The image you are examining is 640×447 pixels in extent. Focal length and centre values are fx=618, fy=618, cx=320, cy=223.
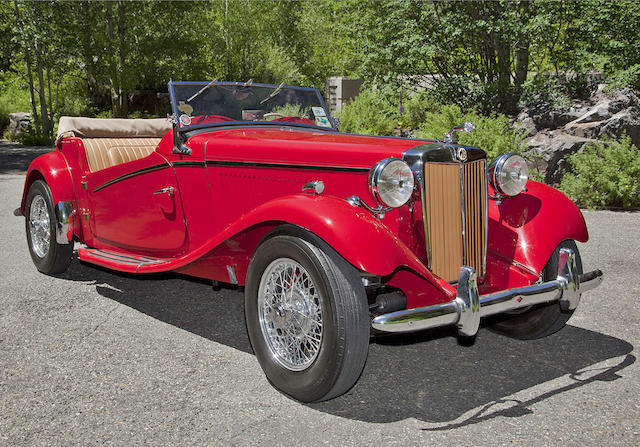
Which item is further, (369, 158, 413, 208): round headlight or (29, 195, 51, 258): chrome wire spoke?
(29, 195, 51, 258): chrome wire spoke

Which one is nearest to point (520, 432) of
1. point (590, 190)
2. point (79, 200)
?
point (79, 200)

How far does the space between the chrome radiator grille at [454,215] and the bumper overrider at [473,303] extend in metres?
0.35

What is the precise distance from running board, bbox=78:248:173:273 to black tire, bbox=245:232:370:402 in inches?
49.2

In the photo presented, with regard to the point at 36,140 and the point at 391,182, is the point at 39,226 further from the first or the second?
the point at 36,140

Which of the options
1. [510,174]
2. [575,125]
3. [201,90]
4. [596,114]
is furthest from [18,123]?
[510,174]

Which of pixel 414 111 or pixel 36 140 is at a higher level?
pixel 414 111

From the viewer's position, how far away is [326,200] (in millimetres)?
3131

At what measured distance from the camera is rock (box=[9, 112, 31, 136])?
23.5 m

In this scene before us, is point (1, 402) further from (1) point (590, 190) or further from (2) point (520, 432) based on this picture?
(1) point (590, 190)

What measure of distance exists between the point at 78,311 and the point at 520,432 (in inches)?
128

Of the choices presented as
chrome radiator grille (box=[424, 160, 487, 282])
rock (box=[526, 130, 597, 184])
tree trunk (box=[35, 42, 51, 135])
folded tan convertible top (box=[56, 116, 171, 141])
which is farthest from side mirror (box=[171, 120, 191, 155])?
tree trunk (box=[35, 42, 51, 135])

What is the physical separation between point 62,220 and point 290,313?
9.56 feet

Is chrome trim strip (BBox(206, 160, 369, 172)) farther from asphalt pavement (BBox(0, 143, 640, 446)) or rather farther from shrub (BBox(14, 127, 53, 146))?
shrub (BBox(14, 127, 53, 146))

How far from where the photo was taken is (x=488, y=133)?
880 cm
